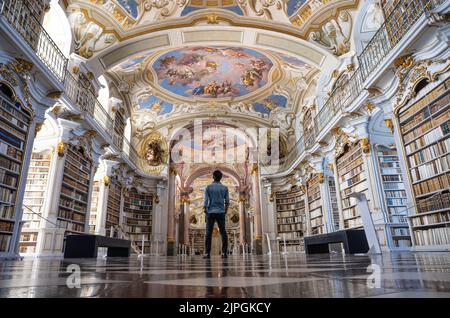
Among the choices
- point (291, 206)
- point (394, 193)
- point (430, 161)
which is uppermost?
point (291, 206)

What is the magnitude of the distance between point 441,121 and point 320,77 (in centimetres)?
667

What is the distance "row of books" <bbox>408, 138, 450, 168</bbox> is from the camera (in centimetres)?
510

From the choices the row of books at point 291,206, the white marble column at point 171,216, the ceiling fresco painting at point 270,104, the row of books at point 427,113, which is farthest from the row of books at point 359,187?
the white marble column at point 171,216

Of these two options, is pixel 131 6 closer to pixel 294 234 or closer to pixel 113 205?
pixel 113 205

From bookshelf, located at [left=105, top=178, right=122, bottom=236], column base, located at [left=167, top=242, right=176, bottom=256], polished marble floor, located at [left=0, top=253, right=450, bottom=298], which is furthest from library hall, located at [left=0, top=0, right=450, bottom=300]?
column base, located at [left=167, top=242, right=176, bottom=256]

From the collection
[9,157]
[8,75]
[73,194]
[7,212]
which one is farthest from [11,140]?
[73,194]

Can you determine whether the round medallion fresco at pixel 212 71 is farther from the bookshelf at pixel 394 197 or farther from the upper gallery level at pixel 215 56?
the bookshelf at pixel 394 197

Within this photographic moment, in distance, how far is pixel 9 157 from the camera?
5555mm

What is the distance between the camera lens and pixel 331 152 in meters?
10.2

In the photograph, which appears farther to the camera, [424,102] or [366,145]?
[366,145]

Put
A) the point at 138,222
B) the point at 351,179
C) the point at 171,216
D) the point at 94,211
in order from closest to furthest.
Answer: the point at 351,179 → the point at 94,211 → the point at 138,222 → the point at 171,216

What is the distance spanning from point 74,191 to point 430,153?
29.9 feet
